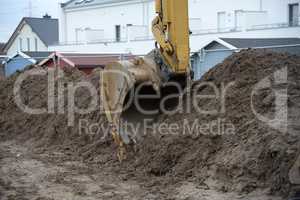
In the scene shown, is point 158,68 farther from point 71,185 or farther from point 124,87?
point 71,185

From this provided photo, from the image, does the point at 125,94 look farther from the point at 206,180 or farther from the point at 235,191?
the point at 235,191

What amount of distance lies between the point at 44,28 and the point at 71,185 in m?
47.6

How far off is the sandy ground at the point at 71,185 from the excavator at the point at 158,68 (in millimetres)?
876

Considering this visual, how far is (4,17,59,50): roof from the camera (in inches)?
2032

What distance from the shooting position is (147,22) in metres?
36.6

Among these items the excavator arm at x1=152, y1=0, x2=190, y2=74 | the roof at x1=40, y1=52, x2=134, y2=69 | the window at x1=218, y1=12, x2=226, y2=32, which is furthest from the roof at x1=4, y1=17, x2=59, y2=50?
the excavator arm at x1=152, y1=0, x2=190, y2=74

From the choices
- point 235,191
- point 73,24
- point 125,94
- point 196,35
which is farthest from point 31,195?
point 73,24

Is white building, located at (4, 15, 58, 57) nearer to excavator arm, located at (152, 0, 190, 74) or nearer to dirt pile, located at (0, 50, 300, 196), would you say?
dirt pile, located at (0, 50, 300, 196)

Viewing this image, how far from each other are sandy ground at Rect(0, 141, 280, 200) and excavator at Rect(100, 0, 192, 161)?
2.87ft

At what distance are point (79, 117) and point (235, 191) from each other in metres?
5.19

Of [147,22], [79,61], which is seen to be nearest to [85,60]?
[79,61]

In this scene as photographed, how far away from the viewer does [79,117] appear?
1097 cm

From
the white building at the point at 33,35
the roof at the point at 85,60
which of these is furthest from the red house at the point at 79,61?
the white building at the point at 33,35

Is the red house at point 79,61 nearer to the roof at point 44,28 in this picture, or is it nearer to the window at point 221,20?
the window at point 221,20
